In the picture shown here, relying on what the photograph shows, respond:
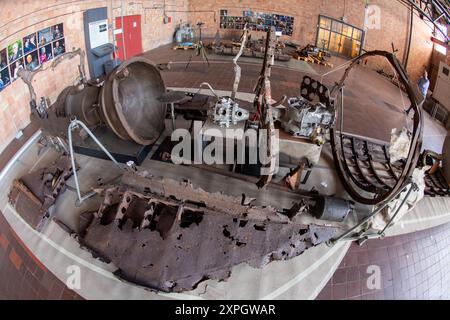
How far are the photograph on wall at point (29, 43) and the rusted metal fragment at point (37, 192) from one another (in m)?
4.39

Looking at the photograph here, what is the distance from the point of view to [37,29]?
31.2 feet

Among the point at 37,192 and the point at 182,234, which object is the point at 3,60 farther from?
the point at 182,234

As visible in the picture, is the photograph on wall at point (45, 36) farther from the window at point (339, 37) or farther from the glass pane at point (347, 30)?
the glass pane at point (347, 30)

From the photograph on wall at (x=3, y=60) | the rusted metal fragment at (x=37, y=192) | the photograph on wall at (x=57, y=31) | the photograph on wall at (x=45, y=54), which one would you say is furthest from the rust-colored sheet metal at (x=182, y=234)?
the photograph on wall at (x=57, y=31)

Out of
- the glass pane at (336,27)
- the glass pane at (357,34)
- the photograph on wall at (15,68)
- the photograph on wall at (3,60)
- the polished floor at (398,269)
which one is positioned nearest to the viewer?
the polished floor at (398,269)

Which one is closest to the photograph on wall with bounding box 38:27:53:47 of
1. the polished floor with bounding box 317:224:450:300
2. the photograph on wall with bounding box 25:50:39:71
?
the photograph on wall with bounding box 25:50:39:71

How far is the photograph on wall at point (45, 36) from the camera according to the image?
9.72 m

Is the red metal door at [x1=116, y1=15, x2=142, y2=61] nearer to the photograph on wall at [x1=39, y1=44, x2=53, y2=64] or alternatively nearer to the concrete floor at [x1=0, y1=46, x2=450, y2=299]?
the photograph on wall at [x1=39, y1=44, x2=53, y2=64]

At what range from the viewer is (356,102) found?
13422 mm

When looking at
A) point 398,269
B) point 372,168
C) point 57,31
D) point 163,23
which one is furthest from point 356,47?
point 57,31

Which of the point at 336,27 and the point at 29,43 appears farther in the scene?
the point at 336,27

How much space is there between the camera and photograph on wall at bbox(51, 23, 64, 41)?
1036cm

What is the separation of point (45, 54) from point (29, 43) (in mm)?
932

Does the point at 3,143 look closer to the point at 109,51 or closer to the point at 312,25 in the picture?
the point at 109,51
